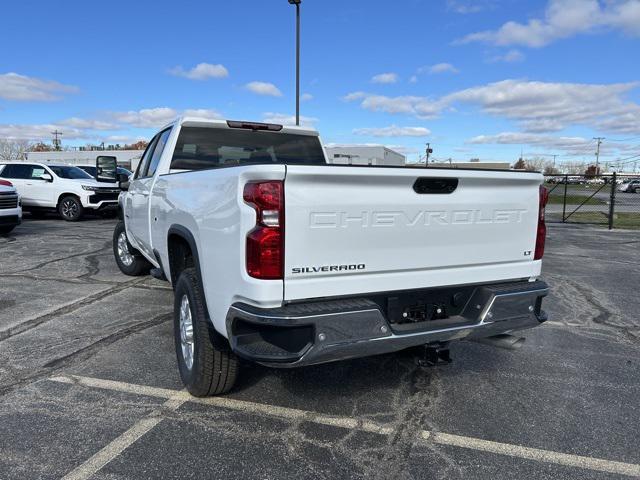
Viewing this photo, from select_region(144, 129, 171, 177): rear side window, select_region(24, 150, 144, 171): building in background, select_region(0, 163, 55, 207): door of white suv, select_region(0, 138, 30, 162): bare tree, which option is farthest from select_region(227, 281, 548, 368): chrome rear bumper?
select_region(0, 138, 30, 162): bare tree

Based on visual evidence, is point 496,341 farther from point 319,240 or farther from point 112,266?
point 112,266

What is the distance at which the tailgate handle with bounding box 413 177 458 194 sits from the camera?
297 centimetres

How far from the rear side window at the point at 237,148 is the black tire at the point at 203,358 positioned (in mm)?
1609

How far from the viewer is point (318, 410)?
3.39 m

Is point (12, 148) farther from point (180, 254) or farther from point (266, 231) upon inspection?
point (266, 231)

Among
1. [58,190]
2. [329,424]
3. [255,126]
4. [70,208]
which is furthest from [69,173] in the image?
[329,424]

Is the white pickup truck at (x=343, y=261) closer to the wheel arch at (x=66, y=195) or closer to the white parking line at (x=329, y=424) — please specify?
the white parking line at (x=329, y=424)

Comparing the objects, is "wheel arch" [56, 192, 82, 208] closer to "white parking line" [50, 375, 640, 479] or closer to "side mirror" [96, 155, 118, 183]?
"side mirror" [96, 155, 118, 183]

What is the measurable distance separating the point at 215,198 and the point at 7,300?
179 inches

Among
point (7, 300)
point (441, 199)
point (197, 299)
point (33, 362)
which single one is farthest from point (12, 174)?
point (441, 199)

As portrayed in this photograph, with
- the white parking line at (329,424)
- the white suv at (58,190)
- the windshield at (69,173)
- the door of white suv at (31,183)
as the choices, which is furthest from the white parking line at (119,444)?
the windshield at (69,173)

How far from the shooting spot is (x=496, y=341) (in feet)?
11.9

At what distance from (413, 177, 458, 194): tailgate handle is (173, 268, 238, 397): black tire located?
1546 mm

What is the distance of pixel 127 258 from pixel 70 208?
9.38 metres
